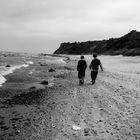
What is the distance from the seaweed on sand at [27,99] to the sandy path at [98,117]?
4.99ft

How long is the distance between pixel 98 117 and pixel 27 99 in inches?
214

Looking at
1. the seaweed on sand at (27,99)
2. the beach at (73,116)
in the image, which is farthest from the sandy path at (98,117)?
the seaweed on sand at (27,99)

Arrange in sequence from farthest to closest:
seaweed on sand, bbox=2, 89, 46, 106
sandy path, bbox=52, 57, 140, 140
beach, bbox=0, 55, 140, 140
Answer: seaweed on sand, bbox=2, 89, 46, 106
beach, bbox=0, 55, 140, 140
sandy path, bbox=52, 57, 140, 140

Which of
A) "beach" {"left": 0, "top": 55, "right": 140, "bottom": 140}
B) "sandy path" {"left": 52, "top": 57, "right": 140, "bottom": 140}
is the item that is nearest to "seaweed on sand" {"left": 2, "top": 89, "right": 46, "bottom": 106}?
"beach" {"left": 0, "top": 55, "right": 140, "bottom": 140}

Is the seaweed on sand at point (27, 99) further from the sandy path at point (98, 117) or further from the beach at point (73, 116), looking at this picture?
the sandy path at point (98, 117)

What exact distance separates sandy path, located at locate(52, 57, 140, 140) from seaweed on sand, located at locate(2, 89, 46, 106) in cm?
152

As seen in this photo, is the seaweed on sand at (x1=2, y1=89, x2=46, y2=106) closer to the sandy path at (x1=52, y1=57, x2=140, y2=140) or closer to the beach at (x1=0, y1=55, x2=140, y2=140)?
the beach at (x1=0, y1=55, x2=140, y2=140)

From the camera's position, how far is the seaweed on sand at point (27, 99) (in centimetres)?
1273

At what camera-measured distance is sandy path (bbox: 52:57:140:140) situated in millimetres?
7602

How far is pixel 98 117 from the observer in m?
9.29

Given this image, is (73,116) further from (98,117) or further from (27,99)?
(27,99)

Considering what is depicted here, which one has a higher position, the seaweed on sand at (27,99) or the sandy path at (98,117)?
the sandy path at (98,117)

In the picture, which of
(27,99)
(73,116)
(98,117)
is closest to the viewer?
(98,117)

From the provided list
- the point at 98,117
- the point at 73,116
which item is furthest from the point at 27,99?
the point at 98,117
